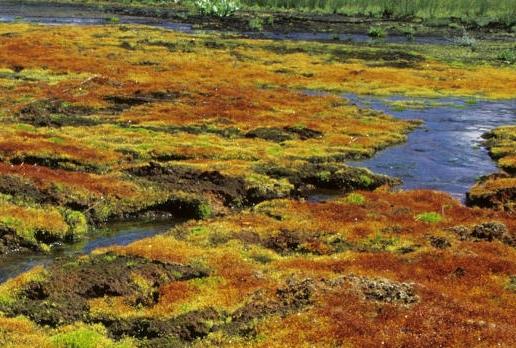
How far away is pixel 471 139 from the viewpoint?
158ft

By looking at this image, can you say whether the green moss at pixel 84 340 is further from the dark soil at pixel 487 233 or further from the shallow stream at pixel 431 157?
the dark soil at pixel 487 233

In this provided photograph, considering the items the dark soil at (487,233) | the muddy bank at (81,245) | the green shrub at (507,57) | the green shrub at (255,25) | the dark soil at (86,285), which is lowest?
the muddy bank at (81,245)

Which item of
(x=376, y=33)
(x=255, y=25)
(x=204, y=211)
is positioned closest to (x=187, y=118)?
(x=204, y=211)

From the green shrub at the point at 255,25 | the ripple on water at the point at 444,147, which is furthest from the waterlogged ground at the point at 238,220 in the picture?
the green shrub at the point at 255,25

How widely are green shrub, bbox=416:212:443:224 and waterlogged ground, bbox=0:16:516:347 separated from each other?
0.10 m

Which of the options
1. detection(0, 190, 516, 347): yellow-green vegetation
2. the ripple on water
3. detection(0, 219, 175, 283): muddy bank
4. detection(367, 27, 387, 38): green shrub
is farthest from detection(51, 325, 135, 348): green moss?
detection(367, 27, 387, 38): green shrub

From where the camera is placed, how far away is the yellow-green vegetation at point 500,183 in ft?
107

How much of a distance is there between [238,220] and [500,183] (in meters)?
15.7

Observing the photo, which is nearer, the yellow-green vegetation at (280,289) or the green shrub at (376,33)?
the yellow-green vegetation at (280,289)

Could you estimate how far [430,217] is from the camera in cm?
2819

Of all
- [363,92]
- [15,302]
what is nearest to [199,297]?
[15,302]

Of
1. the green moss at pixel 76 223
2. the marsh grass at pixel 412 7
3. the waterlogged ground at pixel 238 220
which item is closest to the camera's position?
the waterlogged ground at pixel 238 220

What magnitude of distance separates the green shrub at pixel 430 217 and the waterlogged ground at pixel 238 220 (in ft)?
0.34

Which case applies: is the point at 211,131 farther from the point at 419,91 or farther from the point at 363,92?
the point at 419,91
